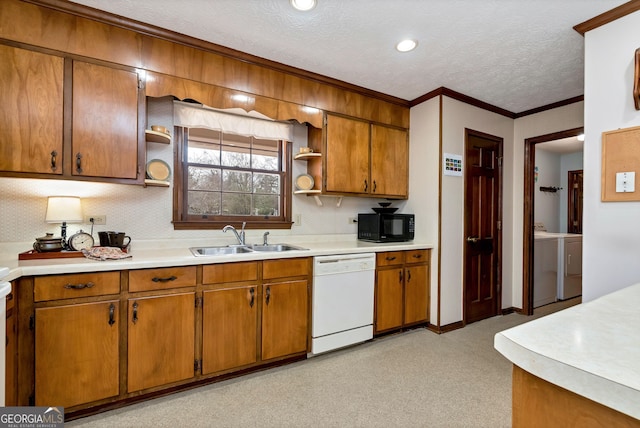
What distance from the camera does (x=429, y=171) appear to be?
325 cm

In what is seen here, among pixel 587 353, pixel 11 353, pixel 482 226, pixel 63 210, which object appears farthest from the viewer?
pixel 482 226

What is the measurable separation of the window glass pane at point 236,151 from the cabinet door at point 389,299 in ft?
5.68

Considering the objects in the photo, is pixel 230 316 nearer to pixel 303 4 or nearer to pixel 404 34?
pixel 303 4

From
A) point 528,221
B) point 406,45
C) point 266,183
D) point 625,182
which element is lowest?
point 528,221

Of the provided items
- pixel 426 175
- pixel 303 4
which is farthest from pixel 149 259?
pixel 426 175

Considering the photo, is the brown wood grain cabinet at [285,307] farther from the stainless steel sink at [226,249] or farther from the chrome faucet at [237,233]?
the chrome faucet at [237,233]

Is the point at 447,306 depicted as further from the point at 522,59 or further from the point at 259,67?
the point at 259,67

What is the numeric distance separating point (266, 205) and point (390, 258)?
4.49 feet

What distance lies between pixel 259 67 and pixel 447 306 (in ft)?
9.99

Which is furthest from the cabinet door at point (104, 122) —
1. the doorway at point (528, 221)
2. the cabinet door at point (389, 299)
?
the doorway at point (528, 221)

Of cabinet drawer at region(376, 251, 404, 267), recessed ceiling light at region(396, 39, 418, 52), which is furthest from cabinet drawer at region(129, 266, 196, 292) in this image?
recessed ceiling light at region(396, 39, 418, 52)

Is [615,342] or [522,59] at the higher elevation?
[522,59]

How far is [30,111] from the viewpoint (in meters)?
1.84

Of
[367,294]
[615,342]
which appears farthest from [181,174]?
[615,342]
